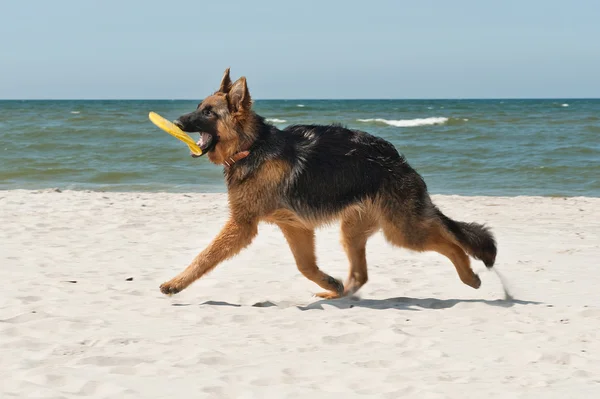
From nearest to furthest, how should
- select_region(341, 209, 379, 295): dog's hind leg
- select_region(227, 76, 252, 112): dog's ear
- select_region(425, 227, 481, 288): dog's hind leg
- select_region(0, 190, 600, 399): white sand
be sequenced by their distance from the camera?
select_region(0, 190, 600, 399): white sand
select_region(227, 76, 252, 112): dog's ear
select_region(425, 227, 481, 288): dog's hind leg
select_region(341, 209, 379, 295): dog's hind leg

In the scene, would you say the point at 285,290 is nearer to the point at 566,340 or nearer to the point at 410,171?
the point at 410,171

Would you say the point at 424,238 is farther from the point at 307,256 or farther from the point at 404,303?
the point at 307,256

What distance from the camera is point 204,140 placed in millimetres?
6148

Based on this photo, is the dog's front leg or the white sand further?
the dog's front leg

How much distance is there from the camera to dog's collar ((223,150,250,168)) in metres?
6.15

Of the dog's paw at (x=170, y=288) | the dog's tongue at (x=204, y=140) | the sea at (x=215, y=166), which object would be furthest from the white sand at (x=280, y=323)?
the sea at (x=215, y=166)

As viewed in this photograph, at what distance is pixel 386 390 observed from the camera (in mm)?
4000

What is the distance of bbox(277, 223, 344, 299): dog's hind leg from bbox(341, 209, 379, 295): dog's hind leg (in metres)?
0.14

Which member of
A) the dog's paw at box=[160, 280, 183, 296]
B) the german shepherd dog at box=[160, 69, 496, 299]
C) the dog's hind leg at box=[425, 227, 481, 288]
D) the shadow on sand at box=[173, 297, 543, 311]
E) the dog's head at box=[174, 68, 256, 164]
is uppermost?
the dog's head at box=[174, 68, 256, 164]

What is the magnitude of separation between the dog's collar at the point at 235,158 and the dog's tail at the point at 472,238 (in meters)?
1.62

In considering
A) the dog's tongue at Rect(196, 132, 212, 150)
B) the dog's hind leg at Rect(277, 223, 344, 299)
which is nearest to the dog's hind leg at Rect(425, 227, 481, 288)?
the dog's hind leg at Rect(277, 223, 344, 299)

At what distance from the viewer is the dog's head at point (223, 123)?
20.0 ft

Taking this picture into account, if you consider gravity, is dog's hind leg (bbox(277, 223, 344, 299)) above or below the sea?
above

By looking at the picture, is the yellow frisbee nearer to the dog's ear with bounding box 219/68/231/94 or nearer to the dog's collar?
the dog's collar
